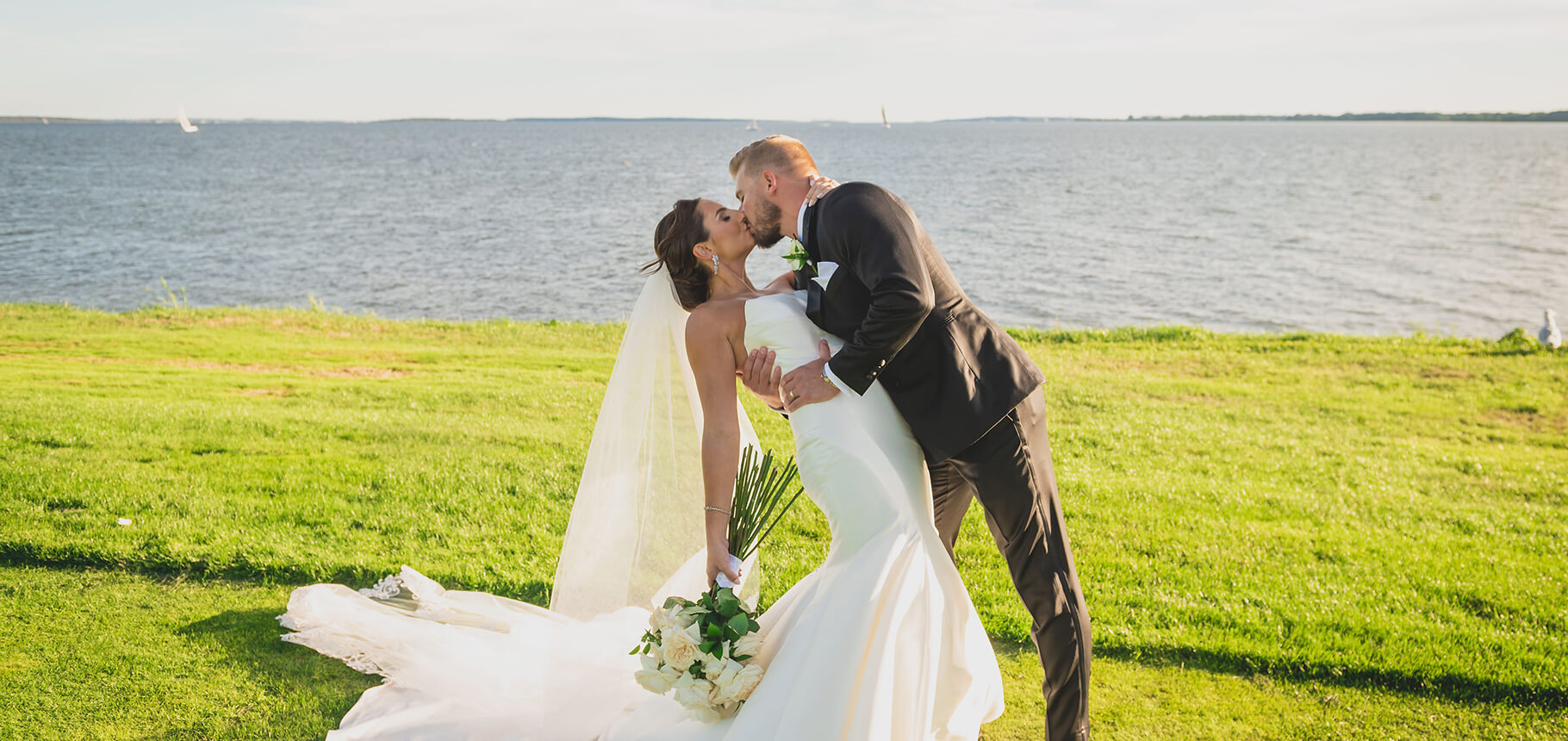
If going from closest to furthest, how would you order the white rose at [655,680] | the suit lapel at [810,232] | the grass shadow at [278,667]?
1. the white rose at [655,680]
2. the suit lapel at [810,232]
3. the grass shadow at [278,667]

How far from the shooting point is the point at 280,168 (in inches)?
2918

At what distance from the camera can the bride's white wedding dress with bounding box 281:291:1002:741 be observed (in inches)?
122

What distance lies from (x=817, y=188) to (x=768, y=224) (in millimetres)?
277

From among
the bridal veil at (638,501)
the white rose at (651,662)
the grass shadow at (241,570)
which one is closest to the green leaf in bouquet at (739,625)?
the white rose at (651,662)

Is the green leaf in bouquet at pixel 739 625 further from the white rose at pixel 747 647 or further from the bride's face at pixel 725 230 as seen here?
the bride's face at pixel 725 230

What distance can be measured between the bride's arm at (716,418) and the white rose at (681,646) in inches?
16.8

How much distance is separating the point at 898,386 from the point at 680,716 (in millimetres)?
1561

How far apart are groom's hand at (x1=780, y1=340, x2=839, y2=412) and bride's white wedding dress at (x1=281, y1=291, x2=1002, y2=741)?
6 centimetres

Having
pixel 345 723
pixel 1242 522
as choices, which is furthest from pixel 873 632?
pixel 1242 522

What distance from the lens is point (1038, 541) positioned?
3533mm

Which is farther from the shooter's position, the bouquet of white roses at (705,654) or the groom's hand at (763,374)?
the groom's hand at (763,374)

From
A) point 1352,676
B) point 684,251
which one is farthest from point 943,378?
point 1352,676

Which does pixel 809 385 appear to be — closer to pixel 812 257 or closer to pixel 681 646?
pixel 812 257

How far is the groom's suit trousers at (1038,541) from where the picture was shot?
3496 mm
